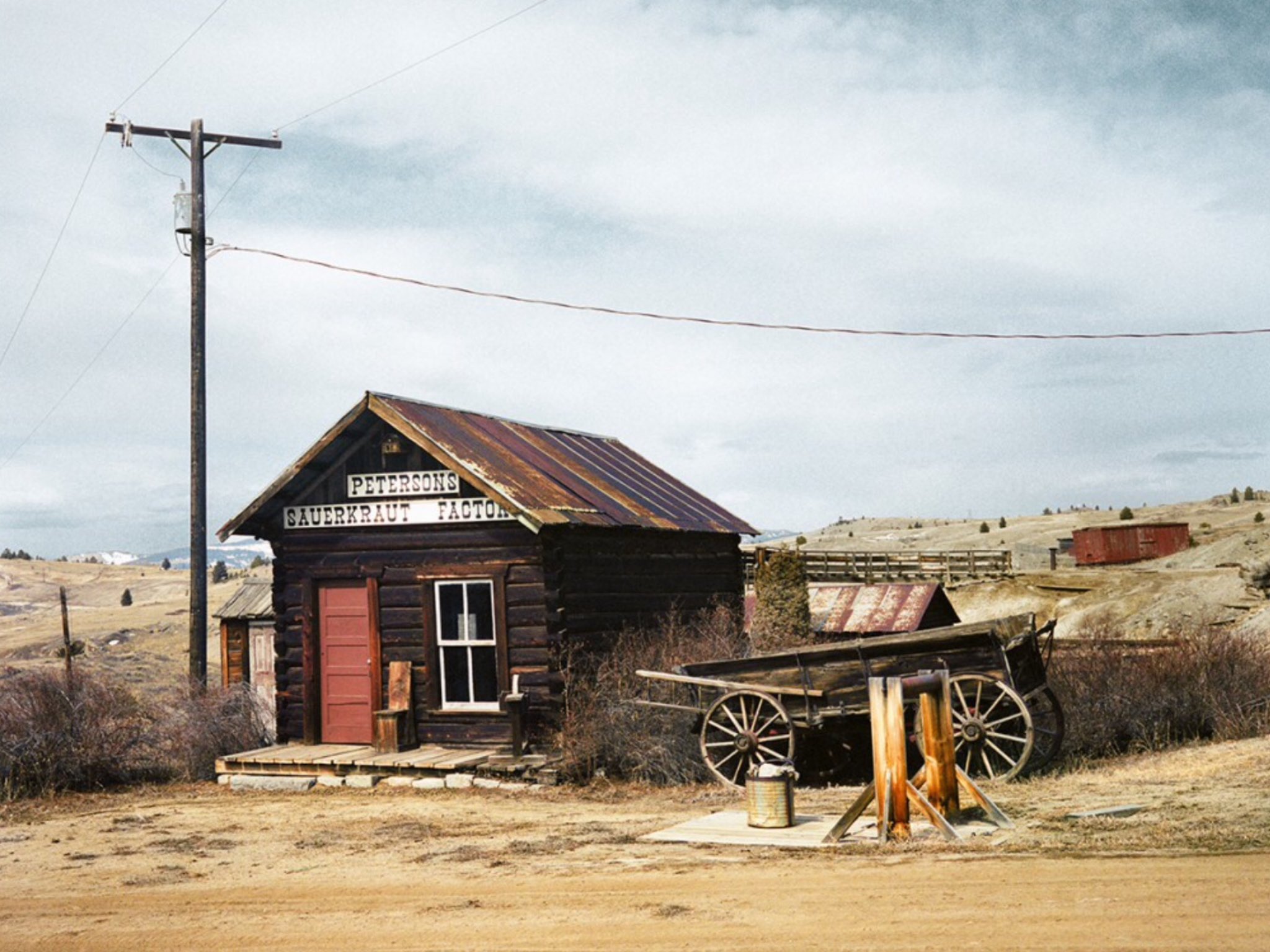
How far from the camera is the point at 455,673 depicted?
18172 millimetres

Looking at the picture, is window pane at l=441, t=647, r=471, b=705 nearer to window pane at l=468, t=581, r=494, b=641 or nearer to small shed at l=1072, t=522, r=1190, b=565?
window pane at l=468, t=581, r=494, b=641

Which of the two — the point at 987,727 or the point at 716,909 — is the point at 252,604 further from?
the point at 716,909

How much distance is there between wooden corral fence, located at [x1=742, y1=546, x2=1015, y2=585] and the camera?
48.0 meters

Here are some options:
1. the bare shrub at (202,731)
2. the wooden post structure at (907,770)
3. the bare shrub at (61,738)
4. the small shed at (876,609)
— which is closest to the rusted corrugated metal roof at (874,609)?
the small shed at (876,609)

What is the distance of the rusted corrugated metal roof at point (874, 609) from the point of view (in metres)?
26.6

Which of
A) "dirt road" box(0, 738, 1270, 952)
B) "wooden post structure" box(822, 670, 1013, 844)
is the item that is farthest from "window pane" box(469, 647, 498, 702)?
"wooden post structure" box(822, 670, 1013, 844)

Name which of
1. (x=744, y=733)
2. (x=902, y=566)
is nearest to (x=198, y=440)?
(x=744, y=733)

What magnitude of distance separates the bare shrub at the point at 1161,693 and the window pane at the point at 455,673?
7772 mm

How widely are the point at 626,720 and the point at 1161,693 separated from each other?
6794mm

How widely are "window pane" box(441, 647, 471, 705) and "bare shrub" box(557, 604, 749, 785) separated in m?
1.61

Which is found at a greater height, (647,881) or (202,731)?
(202,731)

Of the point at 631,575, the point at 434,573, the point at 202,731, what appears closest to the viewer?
the point at 434,573

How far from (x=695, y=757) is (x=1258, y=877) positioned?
8.78 meters

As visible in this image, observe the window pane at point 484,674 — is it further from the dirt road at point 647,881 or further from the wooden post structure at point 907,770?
the wooden post structure at point 907,770
